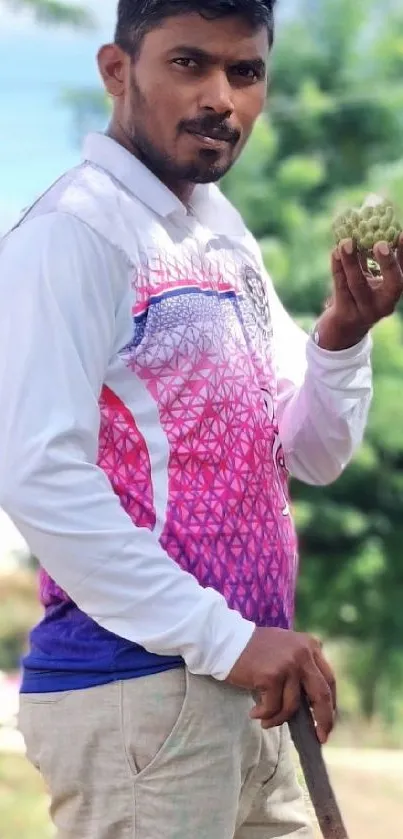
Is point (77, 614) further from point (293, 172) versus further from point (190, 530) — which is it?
point (293, 172)

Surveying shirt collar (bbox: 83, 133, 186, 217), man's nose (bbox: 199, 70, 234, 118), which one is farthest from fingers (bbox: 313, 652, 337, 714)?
man's nose (bbox: 199, 70, 234, 118)

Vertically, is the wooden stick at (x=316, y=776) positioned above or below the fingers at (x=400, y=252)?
below

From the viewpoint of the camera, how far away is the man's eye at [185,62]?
1757mm

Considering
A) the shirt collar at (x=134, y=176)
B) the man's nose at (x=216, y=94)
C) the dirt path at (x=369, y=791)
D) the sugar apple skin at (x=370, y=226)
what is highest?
the man's nose at (x=216, y=94)

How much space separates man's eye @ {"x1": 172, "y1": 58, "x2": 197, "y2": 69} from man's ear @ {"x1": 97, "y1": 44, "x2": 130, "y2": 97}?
103 mm

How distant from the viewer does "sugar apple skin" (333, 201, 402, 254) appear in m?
1.78

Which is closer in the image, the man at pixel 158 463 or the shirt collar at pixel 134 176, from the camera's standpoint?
the man at pixel 158 463

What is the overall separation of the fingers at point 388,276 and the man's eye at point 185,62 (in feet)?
1.11

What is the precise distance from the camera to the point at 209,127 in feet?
5.82

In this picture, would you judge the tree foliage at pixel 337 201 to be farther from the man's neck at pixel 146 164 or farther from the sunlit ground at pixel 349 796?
the man's neck at pixel 146 164

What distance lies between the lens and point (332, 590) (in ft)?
18.6

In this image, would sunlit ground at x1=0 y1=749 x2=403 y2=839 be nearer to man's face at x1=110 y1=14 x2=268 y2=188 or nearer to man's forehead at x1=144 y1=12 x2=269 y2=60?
man's face at x1=110 y1=14 x2=268 y2=188

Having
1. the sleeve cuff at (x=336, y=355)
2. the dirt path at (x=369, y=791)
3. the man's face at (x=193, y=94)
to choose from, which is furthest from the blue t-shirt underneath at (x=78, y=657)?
the dirt path at (x=369, y=791)

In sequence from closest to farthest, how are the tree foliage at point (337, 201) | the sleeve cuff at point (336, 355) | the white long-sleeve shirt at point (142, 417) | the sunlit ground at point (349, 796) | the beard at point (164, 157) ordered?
the white long-sleeve shirt at point (142, 417) → the beard at point (164, 157) → the sleeve cuff at point (336, 355) → the sunlit ground at point (349, 796) → the tree foliage at point (337, 201)
